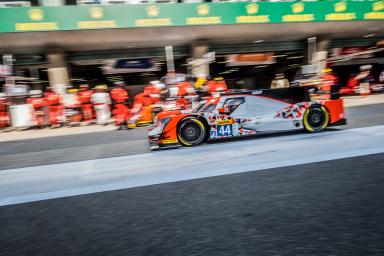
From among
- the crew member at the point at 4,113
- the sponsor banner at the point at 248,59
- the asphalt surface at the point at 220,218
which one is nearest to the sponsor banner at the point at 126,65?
the sponsor banner at the point at 248,59

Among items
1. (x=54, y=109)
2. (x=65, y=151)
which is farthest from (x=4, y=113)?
(x=65, y=151)

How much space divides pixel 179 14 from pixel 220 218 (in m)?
11.3

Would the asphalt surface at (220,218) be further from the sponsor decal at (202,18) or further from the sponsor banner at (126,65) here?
the sponsor banner at (126,65)

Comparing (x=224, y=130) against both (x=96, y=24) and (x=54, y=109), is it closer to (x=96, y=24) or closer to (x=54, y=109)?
(x=96, y=24)

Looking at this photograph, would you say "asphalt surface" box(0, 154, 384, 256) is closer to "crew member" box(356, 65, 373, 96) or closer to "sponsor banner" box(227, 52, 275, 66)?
"crew member" box(356, 65, 373, 96)

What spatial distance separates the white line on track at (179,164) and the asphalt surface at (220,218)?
0.38 metres

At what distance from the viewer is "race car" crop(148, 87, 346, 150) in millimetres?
5613

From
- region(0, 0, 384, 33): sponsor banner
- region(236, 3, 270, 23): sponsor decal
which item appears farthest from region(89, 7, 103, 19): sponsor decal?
region(236, 3, 270, 23): sponsor decal

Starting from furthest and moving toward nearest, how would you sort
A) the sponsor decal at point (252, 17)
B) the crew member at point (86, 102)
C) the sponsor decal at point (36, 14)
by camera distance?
the sponsor decal at point (252, 17) < the crew member at point (86, 102) < the sponsor decal at point (36, 14)

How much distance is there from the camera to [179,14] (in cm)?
1197

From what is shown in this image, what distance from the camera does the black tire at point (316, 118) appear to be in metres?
5.89

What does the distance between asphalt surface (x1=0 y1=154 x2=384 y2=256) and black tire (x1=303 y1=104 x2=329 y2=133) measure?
108 inches

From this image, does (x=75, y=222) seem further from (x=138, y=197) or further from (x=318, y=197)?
→ (x=318, y=197)

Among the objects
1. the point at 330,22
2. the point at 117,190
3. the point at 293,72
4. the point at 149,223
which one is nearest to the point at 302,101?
the point at 117,190
